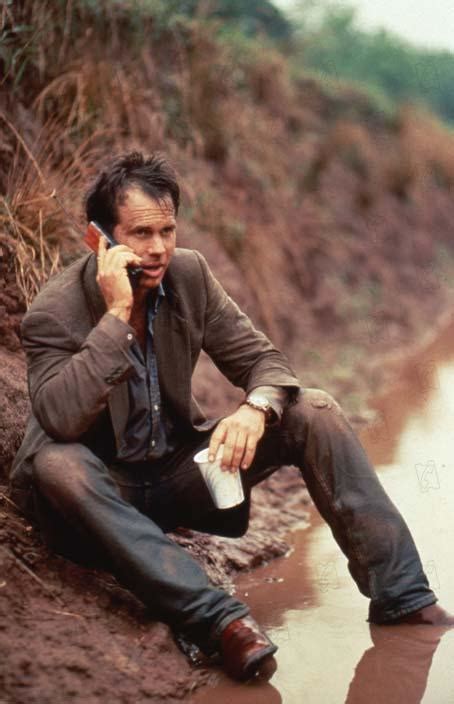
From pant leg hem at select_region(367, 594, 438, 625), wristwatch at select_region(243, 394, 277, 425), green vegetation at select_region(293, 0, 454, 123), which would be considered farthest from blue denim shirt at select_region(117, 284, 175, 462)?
green vegetation at select_region(293, 0, 454, 123)

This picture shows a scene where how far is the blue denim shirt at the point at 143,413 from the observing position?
3.14m

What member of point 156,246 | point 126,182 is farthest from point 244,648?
point 126,182

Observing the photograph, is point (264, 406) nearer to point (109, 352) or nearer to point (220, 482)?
point (220, 482)

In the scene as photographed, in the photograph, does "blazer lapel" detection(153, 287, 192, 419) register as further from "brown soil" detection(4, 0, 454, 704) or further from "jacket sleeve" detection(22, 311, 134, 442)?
"brown soil" detection(4, 0, 454, 704)

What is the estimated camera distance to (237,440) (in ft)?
9.78

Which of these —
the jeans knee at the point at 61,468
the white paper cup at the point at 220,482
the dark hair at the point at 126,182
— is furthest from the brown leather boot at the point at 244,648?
the dark hair at the point at 126,182

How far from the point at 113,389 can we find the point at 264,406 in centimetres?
46

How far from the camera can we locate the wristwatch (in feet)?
10.1

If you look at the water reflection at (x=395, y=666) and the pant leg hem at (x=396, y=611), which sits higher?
the pant leg hem at (x=396, y=611)

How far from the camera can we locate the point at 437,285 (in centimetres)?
1072

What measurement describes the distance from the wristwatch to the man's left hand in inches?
2.0

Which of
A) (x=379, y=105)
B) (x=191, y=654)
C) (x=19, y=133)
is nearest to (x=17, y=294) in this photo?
(x=19, y=133)

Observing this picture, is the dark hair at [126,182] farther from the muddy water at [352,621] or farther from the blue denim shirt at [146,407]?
the muddy water at [352,621]

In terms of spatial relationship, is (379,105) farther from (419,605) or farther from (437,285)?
(419,605)
